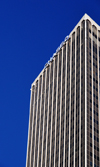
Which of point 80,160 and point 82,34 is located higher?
point 82,34

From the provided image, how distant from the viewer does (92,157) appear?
166375 millimetres

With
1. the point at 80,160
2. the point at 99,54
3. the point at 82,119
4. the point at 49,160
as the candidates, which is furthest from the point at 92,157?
the point at 99,54

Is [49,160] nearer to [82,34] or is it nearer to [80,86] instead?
[80,86]

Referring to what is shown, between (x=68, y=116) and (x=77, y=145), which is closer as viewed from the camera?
(x=77, y=145)

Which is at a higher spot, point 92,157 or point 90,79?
point 90,79

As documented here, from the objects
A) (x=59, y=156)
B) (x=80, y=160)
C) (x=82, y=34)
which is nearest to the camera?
(x=80, y=160)

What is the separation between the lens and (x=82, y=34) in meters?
195

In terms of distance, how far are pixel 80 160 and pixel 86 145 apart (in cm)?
549

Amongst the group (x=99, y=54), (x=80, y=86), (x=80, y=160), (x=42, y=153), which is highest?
(x=99, y=54)

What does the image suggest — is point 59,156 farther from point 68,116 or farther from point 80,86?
point 80,86

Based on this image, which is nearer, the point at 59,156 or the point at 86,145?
the point at 86,145

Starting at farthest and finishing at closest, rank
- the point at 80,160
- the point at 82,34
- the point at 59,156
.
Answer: the point at 82,34 < the point at 59,156 < the point at 80,160

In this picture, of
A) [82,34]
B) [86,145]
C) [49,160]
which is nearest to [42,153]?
[49,160]

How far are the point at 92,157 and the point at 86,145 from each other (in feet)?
14.9
